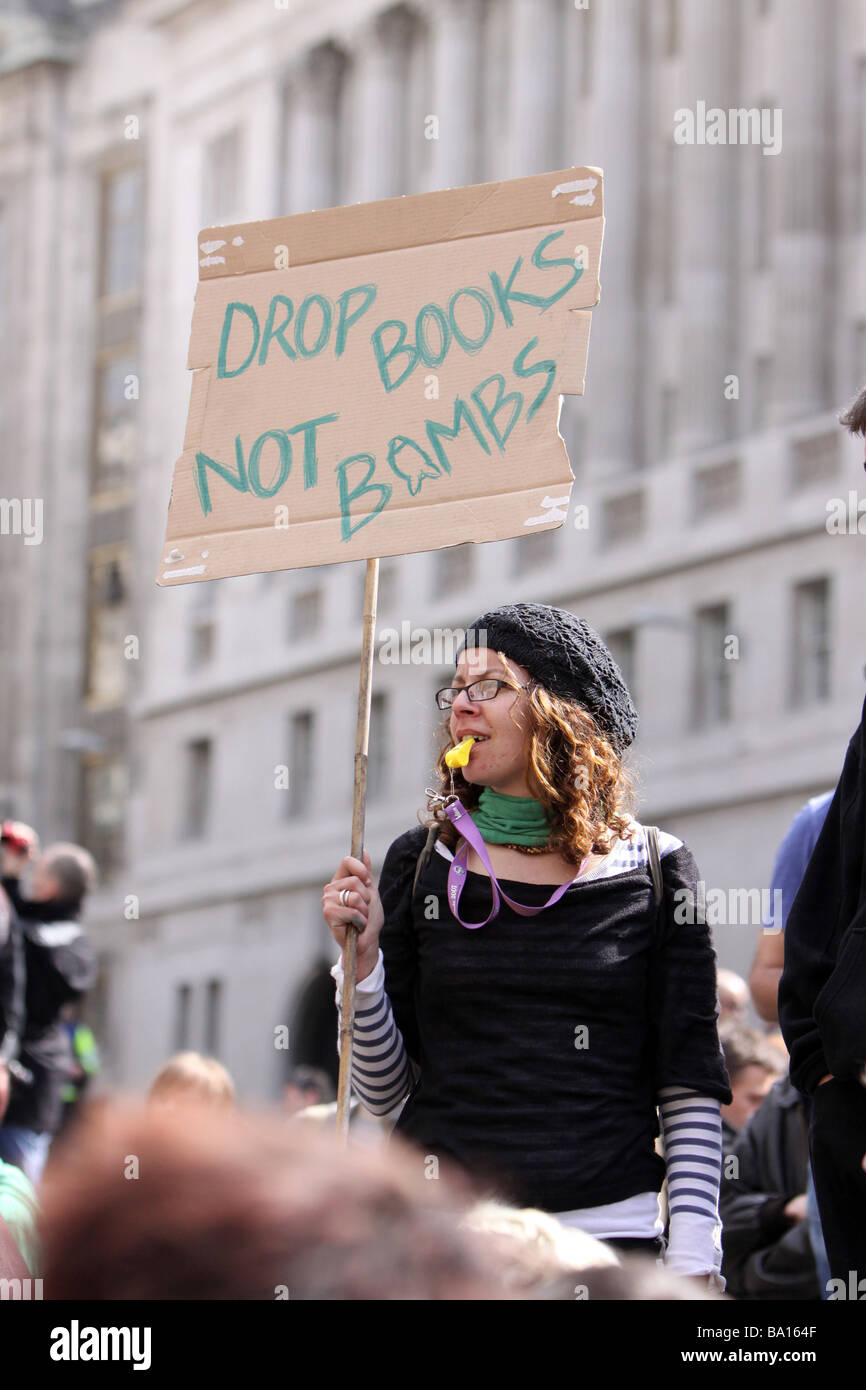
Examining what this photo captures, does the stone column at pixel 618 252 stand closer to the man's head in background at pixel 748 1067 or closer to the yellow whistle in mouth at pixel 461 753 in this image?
the man's head in background at pixel 748 1067

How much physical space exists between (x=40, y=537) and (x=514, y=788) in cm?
3740

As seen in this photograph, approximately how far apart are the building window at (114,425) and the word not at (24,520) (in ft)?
3.79

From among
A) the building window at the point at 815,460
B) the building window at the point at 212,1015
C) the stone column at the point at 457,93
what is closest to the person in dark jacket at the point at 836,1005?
the building window at the point at 815,460

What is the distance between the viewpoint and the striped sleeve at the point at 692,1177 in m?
3.61

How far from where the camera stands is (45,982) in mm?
8852

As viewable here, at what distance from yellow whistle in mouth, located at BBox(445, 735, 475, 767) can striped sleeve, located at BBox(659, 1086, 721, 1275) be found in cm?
63

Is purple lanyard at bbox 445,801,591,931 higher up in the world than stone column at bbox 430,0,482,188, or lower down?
lower down

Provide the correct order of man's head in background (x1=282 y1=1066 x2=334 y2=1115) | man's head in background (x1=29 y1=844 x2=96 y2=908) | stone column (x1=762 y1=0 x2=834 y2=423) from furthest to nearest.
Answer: stone column (x1=762 y1=0 x2=834 y2=423)
man's head in background (x1=282 y1=1066 x2=334 y2=1115)
man's head in background (x1=29 y1=844 x2=96 y2=908)

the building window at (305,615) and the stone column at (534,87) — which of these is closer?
the stone column at (534,87)

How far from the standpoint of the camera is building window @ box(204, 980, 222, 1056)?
111 ft

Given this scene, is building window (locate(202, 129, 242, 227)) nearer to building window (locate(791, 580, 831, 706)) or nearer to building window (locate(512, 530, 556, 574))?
building window (locate(512, 530, 556, 574))

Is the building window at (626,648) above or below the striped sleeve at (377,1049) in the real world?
above

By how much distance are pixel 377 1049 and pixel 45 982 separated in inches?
207
